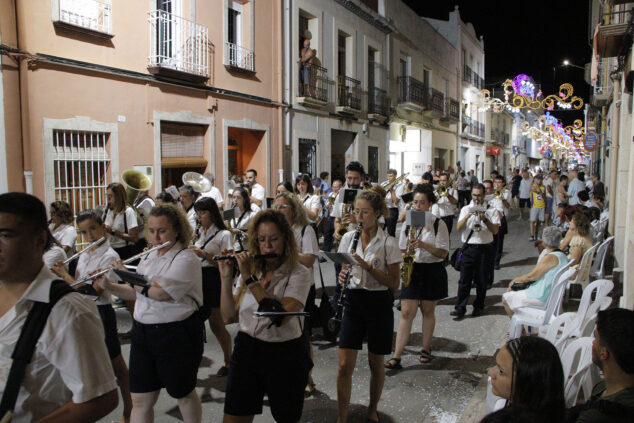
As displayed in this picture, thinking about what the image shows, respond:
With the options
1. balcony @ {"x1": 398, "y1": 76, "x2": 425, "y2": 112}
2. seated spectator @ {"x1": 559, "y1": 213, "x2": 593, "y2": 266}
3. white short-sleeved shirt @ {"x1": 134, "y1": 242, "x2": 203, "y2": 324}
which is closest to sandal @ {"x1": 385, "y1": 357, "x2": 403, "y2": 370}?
white short-sleeved shirt @ {"x1": 134, "y1": 242, "x2": 203, "y2": 324}

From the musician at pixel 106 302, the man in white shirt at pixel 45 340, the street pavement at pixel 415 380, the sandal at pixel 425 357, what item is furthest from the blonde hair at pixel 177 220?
the sandal at pixel 425 357

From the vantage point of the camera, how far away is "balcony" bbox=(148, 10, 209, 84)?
10.4 metres

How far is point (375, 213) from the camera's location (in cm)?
408

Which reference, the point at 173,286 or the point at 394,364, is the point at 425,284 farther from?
the point at 173,286

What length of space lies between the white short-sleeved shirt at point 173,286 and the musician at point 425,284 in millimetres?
2371

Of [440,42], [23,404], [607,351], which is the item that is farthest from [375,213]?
[440,42]

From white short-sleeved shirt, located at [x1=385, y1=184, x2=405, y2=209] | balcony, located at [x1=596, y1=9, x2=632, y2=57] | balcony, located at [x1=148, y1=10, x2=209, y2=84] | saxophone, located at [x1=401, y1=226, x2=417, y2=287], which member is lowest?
saxophone, located at [x1=401, y1=226, x2=417, y2=287]

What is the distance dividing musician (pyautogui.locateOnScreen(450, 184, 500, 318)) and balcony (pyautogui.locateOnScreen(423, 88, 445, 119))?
1893cm

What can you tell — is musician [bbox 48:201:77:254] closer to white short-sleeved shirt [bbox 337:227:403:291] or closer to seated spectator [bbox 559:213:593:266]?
white short-sleeved shirt [bbox 337:227:403:291]

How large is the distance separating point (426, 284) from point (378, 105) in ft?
53.0

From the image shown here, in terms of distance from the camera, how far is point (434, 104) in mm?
26016

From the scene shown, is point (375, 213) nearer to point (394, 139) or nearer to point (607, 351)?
point (607, 351)

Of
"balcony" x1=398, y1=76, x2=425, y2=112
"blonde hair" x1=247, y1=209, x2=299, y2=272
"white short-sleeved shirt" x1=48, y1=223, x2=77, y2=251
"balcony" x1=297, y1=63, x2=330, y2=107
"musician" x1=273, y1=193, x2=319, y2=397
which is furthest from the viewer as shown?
"balcony" x1=398, y1=76, x2=425, y2=112

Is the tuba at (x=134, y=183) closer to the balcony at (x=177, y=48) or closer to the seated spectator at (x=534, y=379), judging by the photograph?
the balcony at (x=177, y=48)
